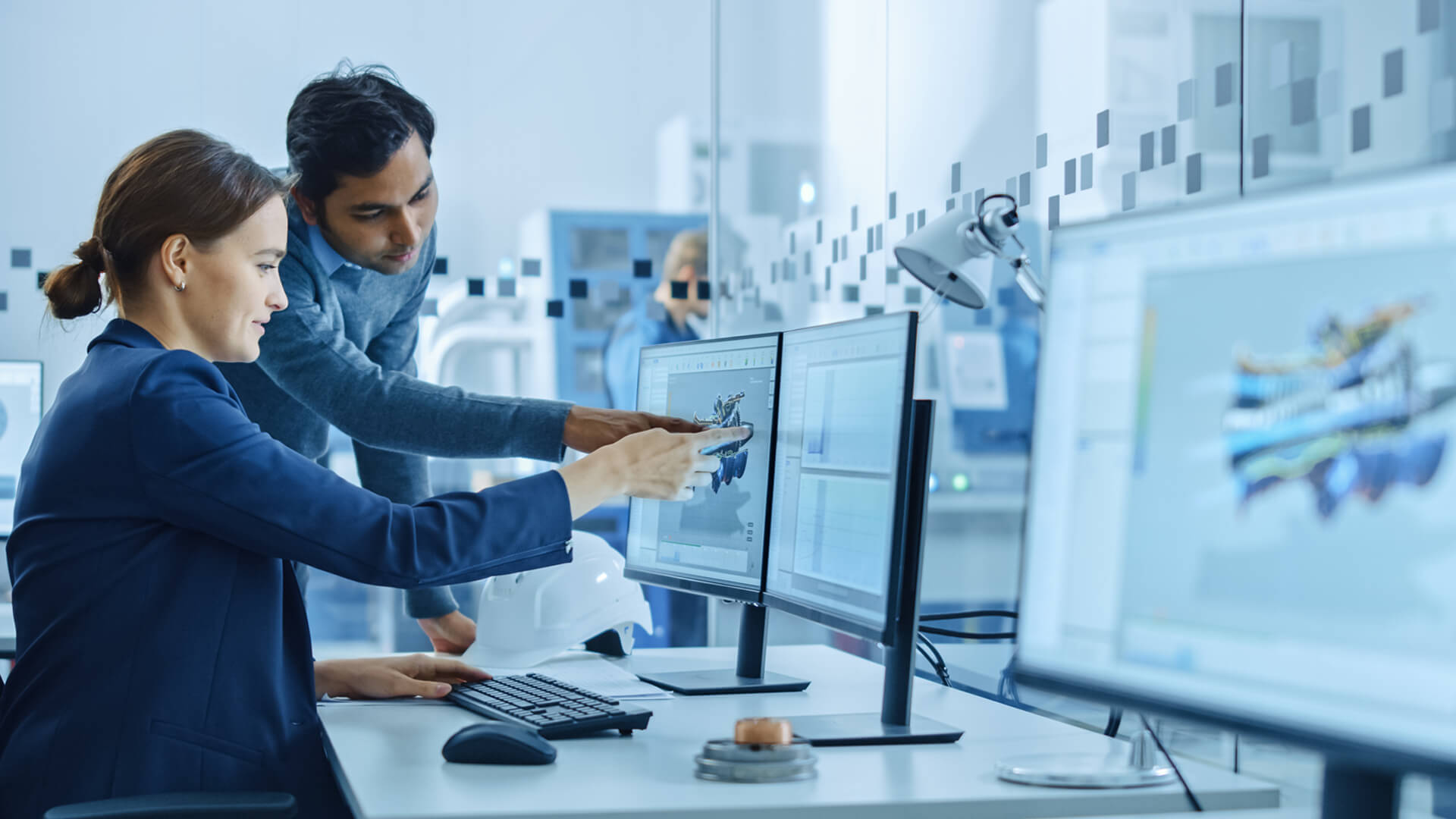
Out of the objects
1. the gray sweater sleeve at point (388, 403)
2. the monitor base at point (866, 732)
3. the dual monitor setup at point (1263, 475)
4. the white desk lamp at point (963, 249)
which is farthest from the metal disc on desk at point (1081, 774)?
the gray sweater sleeve at point (388, 403)

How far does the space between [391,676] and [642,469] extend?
417 millimetres

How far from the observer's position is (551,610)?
5.69ft

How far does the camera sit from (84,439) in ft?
3.91

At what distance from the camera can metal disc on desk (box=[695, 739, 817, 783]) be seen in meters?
1.05

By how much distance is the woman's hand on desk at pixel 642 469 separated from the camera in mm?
1343

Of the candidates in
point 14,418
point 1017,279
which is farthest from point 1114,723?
point 14,418

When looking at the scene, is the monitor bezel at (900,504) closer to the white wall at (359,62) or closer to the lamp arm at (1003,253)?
the lamp arm at (1003,253)

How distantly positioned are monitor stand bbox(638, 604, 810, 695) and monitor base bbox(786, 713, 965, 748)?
0.24 metres

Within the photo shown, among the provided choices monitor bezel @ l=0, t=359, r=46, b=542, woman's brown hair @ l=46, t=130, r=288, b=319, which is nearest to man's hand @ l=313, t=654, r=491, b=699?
woman's brown hair @ l=46, t=130, r=288, b=319

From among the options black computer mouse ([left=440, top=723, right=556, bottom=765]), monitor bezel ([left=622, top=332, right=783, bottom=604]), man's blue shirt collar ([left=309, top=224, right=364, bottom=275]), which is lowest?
black computer mouse ([left=440, top=723, right=556, bottom=765])

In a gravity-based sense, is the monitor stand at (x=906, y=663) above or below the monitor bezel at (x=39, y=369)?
below

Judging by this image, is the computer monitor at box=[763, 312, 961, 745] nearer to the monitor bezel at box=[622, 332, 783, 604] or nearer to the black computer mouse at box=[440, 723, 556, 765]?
the monitor bezel at box=[622, 332, 783, 604]

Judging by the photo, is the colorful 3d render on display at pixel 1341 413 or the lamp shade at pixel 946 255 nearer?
the colorful 3d render on display at pixel 1341 413

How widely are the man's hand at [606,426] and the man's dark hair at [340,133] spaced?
58cm
